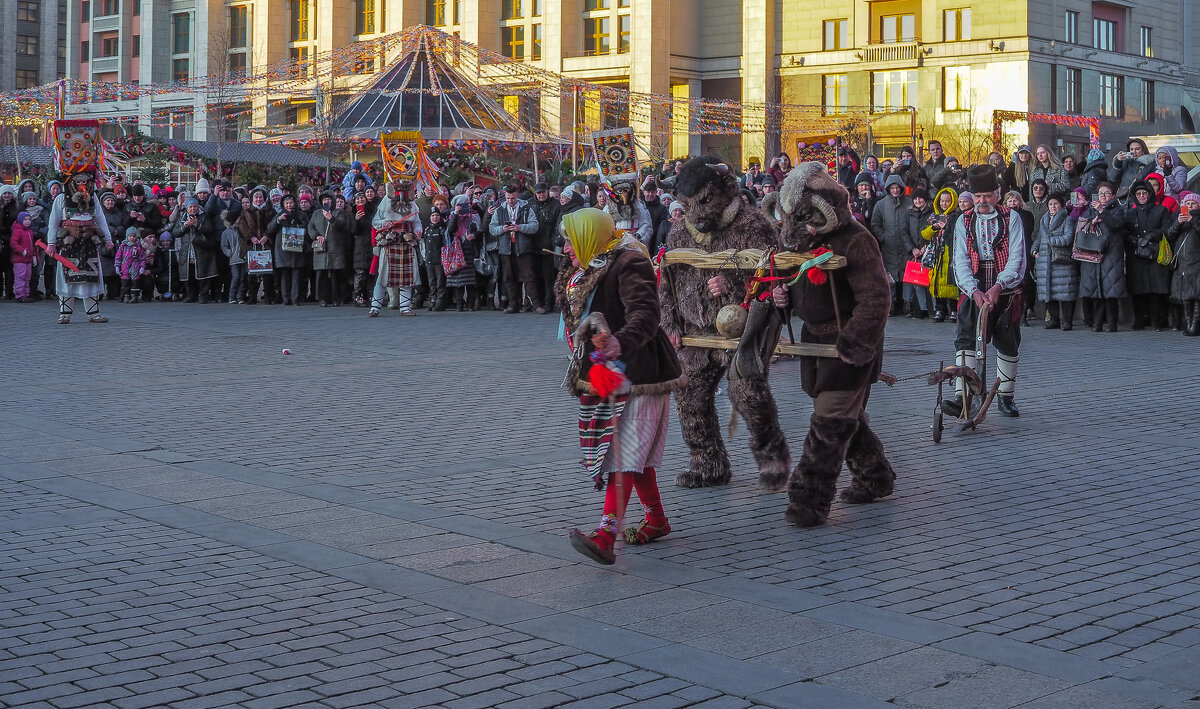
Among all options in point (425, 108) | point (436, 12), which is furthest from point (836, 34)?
point (425, 108)

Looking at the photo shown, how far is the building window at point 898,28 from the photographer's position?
63875mm

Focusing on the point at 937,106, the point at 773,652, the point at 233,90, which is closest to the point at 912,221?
the point at 773,652

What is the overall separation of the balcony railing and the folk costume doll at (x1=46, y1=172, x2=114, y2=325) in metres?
49.1

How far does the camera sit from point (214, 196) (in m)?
24.7

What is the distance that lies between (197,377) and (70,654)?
839cm

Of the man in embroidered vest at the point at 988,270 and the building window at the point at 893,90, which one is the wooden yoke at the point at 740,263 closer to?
the man in embroidered vest at the point at 988,270

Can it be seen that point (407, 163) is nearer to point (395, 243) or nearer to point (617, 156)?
point (395, 243)

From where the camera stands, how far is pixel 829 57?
216 ft

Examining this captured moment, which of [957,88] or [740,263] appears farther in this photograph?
[957,88]

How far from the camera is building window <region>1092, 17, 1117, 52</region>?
6469 cm

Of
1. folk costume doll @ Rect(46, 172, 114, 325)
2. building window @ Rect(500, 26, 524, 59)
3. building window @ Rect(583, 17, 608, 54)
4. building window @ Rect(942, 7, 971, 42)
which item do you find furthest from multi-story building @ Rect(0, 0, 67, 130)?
folk costume doll @ Rect(46, 172, 114, 325)

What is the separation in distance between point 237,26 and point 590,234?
83132 millimetres

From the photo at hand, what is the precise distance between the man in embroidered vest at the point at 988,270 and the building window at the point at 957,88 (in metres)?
53.6

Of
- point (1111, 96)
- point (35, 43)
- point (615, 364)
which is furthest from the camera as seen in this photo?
point (35, 43)
